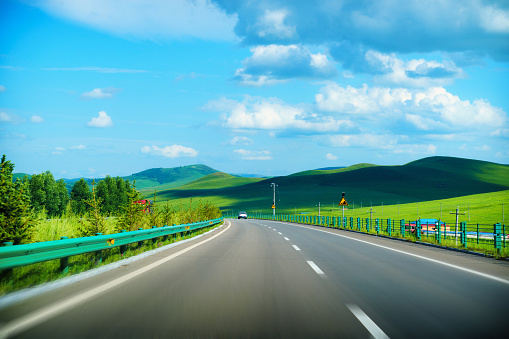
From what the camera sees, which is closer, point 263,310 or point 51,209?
point 263,310

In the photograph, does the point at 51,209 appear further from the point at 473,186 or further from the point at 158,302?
the point at 473,186

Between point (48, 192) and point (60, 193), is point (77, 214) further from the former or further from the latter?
point (60, 193)

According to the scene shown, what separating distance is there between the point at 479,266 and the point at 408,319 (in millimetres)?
6902

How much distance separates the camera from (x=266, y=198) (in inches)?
7077

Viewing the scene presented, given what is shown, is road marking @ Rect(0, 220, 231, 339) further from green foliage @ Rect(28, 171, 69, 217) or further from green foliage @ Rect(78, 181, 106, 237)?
green foliage @ Rect(28, 171, 69, 217)

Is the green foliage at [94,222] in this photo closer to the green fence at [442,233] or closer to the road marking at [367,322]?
the road marking at [367,322]

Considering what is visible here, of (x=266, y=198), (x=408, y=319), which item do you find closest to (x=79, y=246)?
(x=408, y=319)

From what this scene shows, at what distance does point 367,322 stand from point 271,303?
1625mm

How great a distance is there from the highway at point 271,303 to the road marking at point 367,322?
0.01m

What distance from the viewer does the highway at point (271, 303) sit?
212 inches

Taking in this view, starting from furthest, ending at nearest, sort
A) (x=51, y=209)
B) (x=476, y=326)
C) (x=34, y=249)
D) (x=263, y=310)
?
(x=51, y=209), (x=34, y=249), (x=263, y=310), (x=476, y=326)

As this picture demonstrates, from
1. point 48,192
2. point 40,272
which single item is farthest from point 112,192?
point 40,272

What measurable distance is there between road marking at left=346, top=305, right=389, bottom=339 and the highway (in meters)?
0.01

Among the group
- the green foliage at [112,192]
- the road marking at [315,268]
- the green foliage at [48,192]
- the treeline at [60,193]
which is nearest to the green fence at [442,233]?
the road marking at [315,268]
